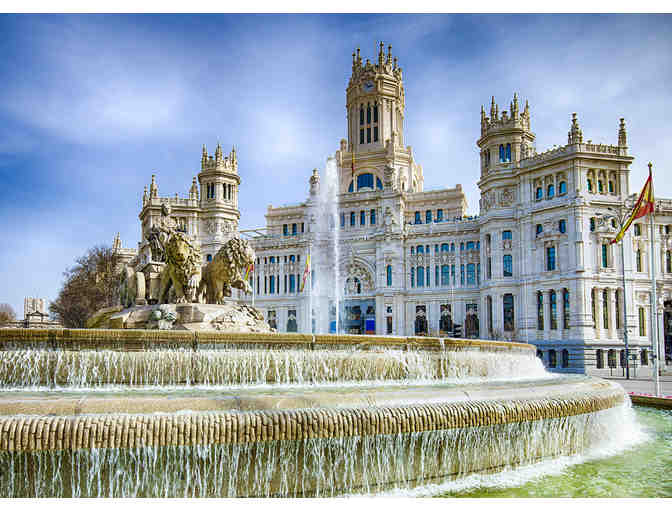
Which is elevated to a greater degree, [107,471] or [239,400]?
[239,400]

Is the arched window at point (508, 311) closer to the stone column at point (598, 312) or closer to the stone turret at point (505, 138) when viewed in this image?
the stone column at point (598, 312)

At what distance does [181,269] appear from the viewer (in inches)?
608

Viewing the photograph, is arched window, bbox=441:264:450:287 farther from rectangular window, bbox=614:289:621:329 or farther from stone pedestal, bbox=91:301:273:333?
stone pedestal, bbox=91:301:273:333

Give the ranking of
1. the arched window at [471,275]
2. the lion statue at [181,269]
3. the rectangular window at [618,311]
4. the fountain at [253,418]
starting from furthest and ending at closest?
the arched window at [471,275], the rectangular window at [618,311], the lion statue at [181,269], the fountain at [253,418]

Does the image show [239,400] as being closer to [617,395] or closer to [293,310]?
[617,395]

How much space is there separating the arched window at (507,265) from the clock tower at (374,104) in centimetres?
3025

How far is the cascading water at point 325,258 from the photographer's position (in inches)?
2847

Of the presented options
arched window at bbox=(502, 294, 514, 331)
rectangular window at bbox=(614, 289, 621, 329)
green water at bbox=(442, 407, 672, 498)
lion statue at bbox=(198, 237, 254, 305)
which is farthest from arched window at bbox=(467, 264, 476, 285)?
green water at bbox=(442, 407, 672, 498)

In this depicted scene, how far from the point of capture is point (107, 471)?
6.76 metres

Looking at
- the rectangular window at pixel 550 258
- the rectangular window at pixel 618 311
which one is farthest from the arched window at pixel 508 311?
the rectangular window at pixel 618 311

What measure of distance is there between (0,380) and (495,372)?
1137 cm

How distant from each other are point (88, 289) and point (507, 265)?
1720 inches

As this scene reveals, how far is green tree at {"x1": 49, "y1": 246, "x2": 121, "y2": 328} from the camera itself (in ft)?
187

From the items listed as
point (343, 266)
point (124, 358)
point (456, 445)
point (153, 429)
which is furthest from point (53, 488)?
point (343, 266)
